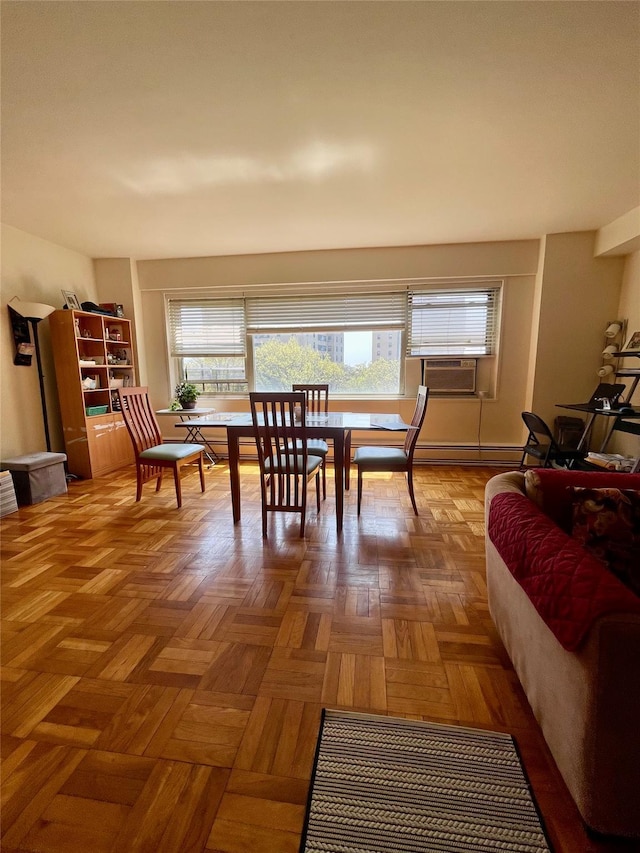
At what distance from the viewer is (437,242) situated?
3861 mm

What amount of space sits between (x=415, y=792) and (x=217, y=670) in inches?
30.8

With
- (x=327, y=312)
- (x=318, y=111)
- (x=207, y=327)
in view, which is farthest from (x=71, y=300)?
(x=318, y=111)

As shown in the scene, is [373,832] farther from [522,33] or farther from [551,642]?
[522,33]

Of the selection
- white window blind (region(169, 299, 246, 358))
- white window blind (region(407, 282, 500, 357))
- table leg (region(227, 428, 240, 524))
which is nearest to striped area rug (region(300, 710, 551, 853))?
table leg (region(227, 428, 240, 524))

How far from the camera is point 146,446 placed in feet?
10.5

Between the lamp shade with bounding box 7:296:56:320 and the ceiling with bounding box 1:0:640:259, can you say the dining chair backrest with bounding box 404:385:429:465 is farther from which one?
the lamp shade with bounding box 7:296:56:320

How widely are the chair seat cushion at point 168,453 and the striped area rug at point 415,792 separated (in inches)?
90.3

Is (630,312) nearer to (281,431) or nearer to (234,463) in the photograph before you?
(281,431)

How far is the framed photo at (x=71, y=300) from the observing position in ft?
12.3

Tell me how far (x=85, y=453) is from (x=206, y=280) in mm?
2511

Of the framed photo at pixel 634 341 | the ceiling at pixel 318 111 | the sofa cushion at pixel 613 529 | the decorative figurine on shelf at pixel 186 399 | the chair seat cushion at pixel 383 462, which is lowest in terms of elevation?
the chair seat cushion at pixel 383 462

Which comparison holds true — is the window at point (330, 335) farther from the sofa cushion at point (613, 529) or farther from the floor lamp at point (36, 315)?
the sofa cushion at point (613, 529)

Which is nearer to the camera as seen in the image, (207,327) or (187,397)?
(187,397)

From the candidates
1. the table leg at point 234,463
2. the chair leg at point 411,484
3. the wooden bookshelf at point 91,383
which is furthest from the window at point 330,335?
the table leg at point 234,463
